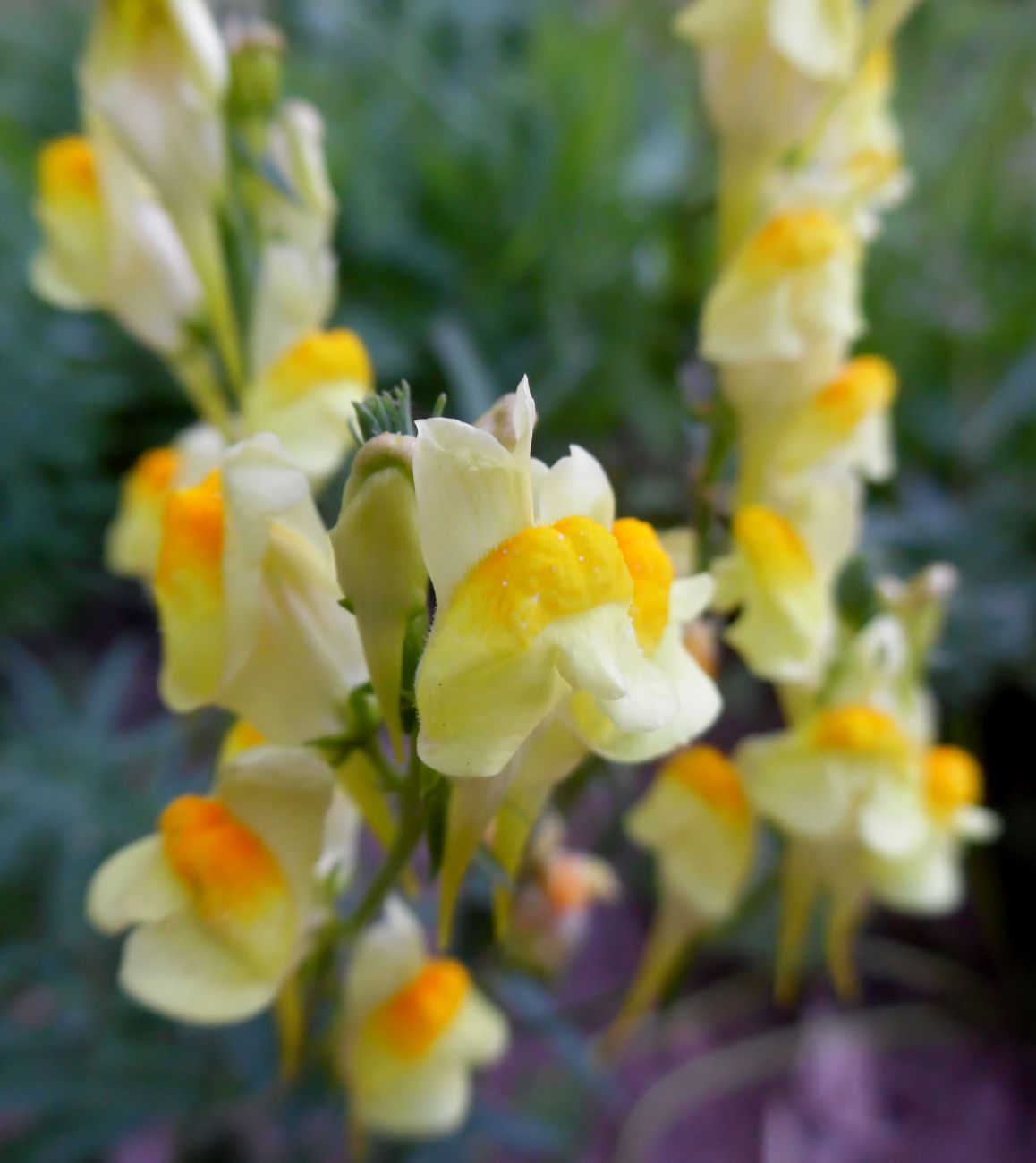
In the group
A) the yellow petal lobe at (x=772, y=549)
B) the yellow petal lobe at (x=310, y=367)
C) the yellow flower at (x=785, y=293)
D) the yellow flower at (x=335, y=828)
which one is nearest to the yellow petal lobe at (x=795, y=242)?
the yellow flower at (x=785, y=293)

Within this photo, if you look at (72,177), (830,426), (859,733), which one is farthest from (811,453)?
(72,177)

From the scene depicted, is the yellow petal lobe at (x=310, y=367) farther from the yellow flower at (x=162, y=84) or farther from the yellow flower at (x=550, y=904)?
the yellow flower at (x=550, y=904)

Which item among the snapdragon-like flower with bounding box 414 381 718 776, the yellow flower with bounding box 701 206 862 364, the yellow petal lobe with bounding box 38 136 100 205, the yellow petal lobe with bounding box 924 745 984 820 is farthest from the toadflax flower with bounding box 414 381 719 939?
the yellow petal lobe with bounding box 38 136 100 205

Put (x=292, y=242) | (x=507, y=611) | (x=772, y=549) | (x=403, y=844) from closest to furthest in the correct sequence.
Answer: (x=507, y=611) → (x=403, y=844) → (x=772, y=549) → (x=292, y=242)

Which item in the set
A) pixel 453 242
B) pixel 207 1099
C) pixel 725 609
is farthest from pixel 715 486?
pixel 453 242

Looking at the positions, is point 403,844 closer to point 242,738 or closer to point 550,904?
point 242,738

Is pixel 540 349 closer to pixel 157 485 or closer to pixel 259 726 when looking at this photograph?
pixel 157 485
